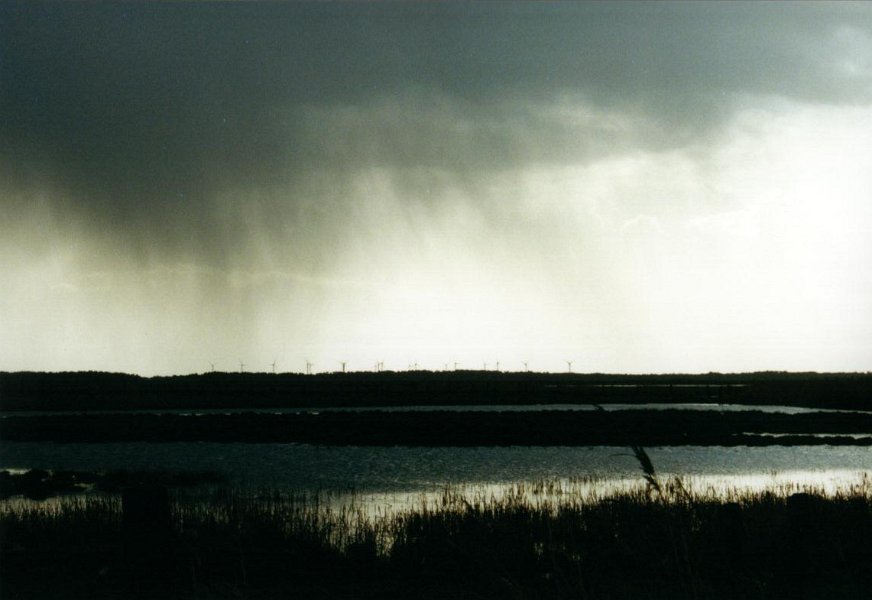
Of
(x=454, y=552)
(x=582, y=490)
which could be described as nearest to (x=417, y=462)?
(x=582, y=490)

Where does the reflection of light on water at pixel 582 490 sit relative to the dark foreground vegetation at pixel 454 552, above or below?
below

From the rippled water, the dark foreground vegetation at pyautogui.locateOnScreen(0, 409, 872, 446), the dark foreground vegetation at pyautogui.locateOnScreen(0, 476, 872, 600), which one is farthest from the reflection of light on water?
the dark foreground vegetation at pyautogui.locateOnScreen(0, 409, 872, 446)

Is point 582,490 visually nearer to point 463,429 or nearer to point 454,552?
point 454,552

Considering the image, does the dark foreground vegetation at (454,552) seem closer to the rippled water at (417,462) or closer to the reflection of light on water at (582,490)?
the reflection of light on water at (582,490)

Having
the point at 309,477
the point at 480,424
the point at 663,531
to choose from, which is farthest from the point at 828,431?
the point at 663,531

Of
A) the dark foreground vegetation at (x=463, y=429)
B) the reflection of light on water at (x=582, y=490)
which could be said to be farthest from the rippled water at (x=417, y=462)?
the dark foreground vegetation at (x=463, y=429)

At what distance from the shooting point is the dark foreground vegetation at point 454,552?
11.9 meters

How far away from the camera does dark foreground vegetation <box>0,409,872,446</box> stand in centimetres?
4944

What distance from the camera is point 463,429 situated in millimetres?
56562

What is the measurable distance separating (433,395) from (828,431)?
76418 millimetres

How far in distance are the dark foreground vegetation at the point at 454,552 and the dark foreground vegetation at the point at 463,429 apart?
2917 centimetres

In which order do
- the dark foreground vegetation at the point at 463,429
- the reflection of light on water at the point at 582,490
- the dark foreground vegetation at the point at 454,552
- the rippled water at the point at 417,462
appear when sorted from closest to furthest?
1. the dark foreground vegetation at the point at 454,552
2. the reflection of light on water at the point at 582,490
3. the rippled water at the point at 417,462
4. the dark foreground vegetation at the point at 463,429

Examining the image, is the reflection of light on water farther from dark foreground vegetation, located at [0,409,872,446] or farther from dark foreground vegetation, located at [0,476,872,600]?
dark foreground vegetation, located at [0,409,872,446]

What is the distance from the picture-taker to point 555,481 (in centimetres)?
2783
